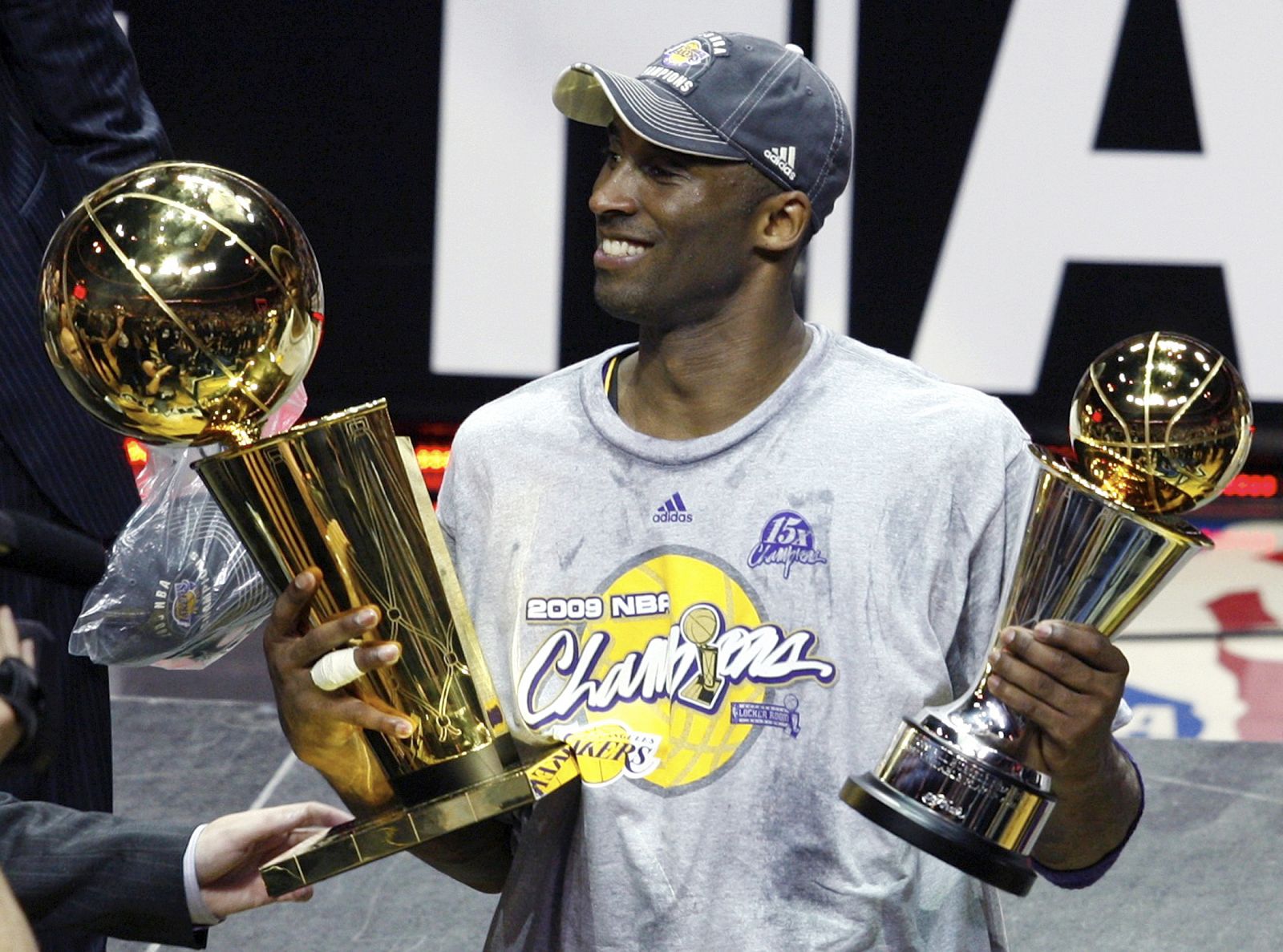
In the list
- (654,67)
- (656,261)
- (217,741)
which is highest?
(654,67)

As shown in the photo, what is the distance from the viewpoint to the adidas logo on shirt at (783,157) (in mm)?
1937

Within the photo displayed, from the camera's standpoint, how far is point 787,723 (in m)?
1.80

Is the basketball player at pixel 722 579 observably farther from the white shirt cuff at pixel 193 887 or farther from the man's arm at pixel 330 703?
the white shirt cuff at pixel 193 887

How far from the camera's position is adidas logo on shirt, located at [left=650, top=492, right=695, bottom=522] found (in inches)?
73.4

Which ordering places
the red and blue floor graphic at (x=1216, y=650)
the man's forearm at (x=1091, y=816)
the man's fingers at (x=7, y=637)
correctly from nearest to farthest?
the man's fingers at (x=7, y=637), the man's forearm at (x=1091, y=816), the red and blue floor graphic at (x=1216, y=650)

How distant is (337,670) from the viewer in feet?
5.38

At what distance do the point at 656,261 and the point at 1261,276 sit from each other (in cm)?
364

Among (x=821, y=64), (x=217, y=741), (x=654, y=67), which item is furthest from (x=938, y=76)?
(x=654, y=67)

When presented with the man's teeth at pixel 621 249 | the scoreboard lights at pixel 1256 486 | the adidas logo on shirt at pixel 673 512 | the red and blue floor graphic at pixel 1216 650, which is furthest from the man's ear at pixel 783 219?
the scoreboard lights at pixel 1256 486

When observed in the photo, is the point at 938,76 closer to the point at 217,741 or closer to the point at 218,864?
the point at 217,741

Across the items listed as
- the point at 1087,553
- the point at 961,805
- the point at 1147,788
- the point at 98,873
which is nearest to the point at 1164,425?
the point at 1087,553

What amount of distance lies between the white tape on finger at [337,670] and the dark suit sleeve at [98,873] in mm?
481

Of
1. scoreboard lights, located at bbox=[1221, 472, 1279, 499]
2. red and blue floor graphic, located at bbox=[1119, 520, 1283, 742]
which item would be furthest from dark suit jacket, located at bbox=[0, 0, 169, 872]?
scoreboard lights, located at bbox=[1221, 472, 1279, 499]

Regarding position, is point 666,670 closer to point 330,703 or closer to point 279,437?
point 330,703
